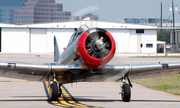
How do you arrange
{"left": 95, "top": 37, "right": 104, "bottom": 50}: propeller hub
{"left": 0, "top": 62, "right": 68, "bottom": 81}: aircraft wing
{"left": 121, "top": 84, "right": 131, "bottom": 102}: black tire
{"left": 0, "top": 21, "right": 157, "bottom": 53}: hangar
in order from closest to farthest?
{"left": 95, "top": 37, "right": 104, "bottom": 50}: propeller hub, {"left": 0, "top": 62, "right": 68, "bottom": 81}: aircraft wing, {"left": 121, "top": 84, "right": 131, "bottom": 102}: black tire, {"left": 0, "top": 21, "right": 157, "bottom": 53}: hangar

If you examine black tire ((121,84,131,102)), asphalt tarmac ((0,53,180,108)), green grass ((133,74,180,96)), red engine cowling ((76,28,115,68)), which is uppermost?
red engine cowling ((76,28,115,68))

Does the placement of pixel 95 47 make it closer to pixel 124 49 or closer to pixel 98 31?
pixel 98 31

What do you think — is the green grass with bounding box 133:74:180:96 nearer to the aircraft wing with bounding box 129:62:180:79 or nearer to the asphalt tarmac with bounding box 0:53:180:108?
the asphalt tarmac with bounding box 0:53:180:108

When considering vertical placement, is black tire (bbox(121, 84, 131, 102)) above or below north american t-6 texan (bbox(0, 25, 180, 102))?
below

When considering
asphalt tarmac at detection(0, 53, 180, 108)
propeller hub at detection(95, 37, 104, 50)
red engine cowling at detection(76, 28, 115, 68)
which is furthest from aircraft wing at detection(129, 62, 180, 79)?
propeller hub at detection(95, 37, 104, 50)

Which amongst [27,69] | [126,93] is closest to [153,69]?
[126,93]

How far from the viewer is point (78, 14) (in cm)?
1160

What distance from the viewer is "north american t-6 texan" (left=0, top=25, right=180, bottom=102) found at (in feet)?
33.0

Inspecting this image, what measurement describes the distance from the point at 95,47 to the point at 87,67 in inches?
31.8

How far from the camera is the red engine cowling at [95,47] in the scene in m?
10.0

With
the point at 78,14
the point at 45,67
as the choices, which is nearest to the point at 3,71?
the point at 45,67

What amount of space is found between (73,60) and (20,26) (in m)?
67.7

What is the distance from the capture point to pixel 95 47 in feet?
32.8

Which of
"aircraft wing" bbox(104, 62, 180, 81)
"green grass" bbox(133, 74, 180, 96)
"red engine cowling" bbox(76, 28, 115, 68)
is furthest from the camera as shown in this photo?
"green grass" bbox(133, 74, 180, 96)
